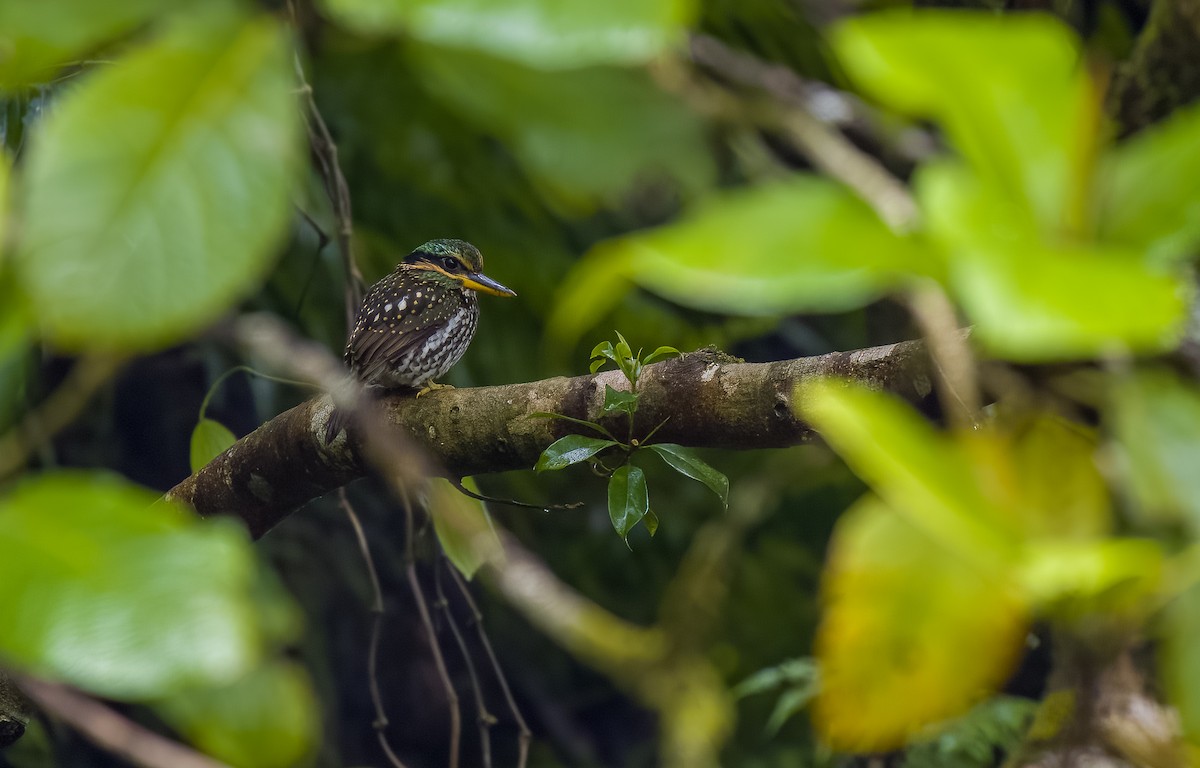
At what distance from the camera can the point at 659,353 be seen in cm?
173

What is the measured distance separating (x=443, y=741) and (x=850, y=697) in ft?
12.4

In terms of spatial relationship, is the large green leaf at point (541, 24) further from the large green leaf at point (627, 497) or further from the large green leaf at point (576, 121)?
the large green leaf at point (627, 497)

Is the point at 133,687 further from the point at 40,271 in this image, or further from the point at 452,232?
the point at 452,232

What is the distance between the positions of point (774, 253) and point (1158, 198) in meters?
0.15

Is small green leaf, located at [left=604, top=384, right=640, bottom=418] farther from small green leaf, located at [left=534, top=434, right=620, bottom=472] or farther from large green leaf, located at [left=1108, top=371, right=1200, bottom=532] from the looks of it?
large green leaf, located at [left=1108, top=371, right=1200, bottom=532]

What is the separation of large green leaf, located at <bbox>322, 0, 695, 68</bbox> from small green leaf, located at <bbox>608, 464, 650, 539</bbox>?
4.18 feet

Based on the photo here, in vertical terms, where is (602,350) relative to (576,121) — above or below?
below

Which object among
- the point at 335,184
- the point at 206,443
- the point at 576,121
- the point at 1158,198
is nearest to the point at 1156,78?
the point at 335,184

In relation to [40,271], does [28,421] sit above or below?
below

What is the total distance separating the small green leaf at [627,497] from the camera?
1599 millimetres

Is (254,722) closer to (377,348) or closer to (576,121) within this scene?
(576,121)

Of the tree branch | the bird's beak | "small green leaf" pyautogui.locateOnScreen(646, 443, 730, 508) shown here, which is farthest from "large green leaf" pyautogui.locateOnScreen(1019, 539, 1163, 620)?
the tree branch

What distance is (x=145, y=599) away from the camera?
1.22 ft

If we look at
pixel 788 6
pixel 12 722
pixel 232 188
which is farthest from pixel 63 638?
pixel 12 722
